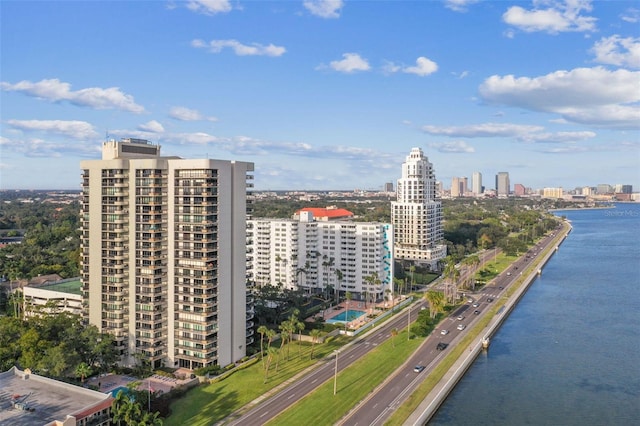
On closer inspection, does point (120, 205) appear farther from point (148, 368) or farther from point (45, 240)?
point (45, 240)

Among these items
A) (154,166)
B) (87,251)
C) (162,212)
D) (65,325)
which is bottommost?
(65,325)

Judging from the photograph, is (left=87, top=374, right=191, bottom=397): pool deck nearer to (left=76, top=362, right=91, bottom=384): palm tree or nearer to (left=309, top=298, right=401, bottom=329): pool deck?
(left=76, top=362, right=91, bottom=384): palm tree

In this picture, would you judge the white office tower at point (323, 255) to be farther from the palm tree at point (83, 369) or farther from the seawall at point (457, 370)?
the palm tree at point (83, 369)

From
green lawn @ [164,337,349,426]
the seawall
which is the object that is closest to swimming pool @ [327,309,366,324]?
green lawn @ [164,337,349,426]

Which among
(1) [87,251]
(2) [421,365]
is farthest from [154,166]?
(2) [421,365]

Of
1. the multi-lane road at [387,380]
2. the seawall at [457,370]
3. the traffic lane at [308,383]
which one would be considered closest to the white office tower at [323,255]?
the multi-lane road at [387,380]

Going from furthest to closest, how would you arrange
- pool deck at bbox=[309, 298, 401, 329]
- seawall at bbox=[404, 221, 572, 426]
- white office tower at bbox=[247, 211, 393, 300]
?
white office tower at bbox=[247, 211, 393, 300] < pool deck at bbox=[309, 298, 401, 329] < seawall at bbox=[404, 221, 572, 426]

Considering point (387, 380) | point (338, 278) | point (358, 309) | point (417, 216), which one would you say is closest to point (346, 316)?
point (358, 309)

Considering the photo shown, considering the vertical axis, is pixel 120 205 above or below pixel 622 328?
above
